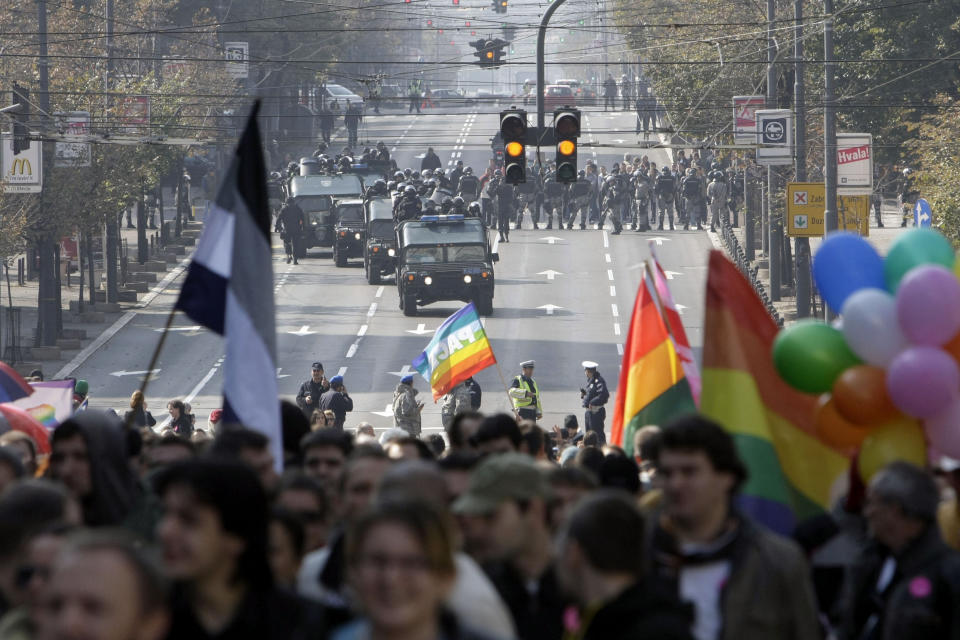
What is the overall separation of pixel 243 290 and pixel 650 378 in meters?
3.89

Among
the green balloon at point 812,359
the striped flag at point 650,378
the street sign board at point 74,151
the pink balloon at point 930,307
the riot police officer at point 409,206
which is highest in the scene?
the street sign board at point 74,151

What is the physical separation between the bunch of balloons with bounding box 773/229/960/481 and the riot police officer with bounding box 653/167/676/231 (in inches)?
1868

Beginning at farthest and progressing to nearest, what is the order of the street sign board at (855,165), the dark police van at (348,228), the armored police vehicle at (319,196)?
the armored police vehicle at (319,196)
the dark police van at (348,228)
the street sign board at (855,165)

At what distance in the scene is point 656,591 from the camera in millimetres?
5105

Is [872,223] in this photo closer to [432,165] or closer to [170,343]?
[432,165]

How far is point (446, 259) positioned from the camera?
40.9 m

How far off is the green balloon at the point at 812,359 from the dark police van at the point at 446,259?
33.1 meters

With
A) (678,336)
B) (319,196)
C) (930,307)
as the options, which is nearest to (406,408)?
(678,336)

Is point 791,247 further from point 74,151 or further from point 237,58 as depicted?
point 237,58

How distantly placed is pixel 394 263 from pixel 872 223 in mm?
15381

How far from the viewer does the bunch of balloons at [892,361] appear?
7.21 meters

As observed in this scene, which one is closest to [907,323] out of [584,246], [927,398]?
[927,398]

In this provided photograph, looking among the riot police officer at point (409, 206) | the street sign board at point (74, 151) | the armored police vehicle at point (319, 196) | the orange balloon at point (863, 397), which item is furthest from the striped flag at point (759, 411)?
the armored police vehicle at point (319, 196)

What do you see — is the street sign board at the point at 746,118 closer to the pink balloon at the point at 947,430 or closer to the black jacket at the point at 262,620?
the pink balloon at the point at 947,430
